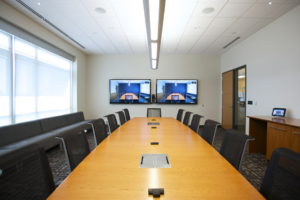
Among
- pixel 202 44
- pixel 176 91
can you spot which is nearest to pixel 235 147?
pixel 202 44

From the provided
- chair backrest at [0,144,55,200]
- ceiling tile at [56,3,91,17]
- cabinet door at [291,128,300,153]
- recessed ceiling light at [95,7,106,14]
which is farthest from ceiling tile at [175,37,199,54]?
chair backrest at [0,144,55,200]

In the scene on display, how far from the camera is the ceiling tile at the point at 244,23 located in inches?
154

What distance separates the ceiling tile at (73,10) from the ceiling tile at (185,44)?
3.15 meters

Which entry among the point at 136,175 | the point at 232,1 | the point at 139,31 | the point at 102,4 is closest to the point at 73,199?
the point at 136,175

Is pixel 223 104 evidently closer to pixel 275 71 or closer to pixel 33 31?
pixel 275 71

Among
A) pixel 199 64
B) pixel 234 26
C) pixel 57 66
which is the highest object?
pixel 234 26

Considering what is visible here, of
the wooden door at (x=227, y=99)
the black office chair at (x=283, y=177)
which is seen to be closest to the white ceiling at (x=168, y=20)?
the wooden door at (x=227, y=99)

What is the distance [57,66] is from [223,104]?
6.97 meters

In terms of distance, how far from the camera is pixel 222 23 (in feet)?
13.3

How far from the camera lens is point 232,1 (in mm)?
3146

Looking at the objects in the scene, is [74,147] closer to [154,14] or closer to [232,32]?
[154,14]

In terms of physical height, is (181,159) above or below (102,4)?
below

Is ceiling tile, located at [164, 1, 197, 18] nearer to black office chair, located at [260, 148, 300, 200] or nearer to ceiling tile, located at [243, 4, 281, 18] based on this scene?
ceiling tile, located at [243, 4, 281, 18]

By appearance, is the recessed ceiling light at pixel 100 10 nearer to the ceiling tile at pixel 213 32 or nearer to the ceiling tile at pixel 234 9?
the ceiling tile at pixel 234 9
